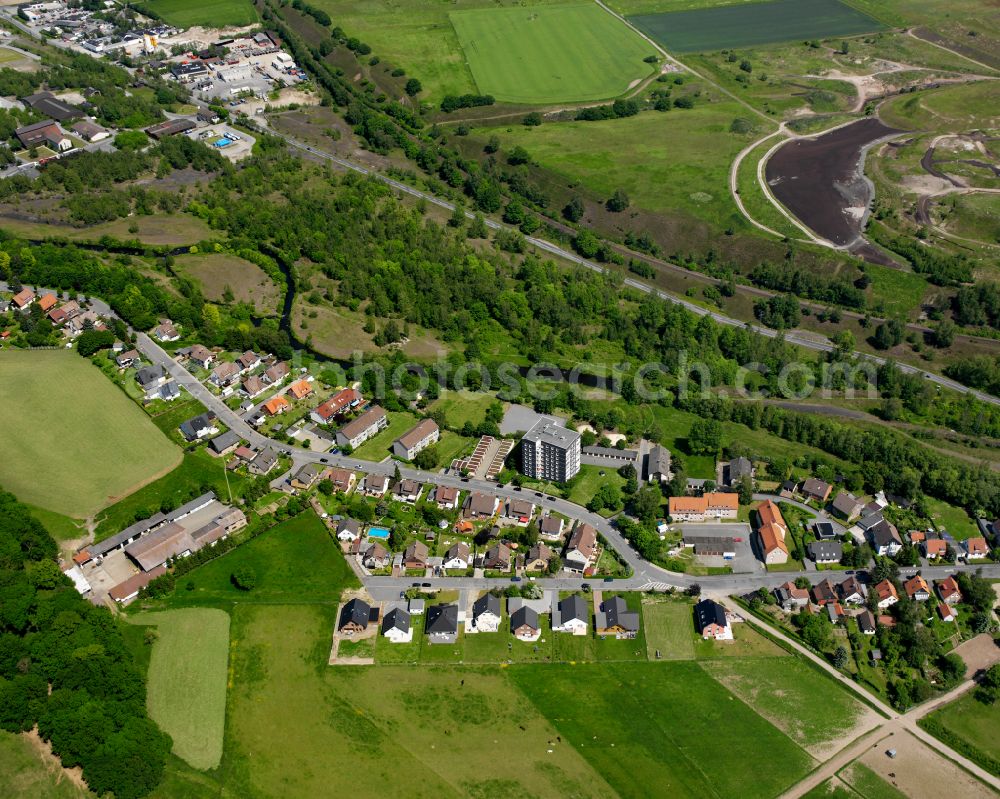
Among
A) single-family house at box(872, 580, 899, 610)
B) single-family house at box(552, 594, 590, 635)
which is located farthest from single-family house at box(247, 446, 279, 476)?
single-family house at box(872, 580, 899, 610)

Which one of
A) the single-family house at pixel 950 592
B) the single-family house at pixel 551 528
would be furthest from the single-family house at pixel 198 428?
the single-family house at pixel 950 592

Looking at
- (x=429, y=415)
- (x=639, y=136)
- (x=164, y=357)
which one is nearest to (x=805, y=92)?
(x=639, y=136)

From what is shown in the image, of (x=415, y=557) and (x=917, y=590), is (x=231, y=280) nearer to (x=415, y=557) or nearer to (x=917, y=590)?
(x=415, y=557)

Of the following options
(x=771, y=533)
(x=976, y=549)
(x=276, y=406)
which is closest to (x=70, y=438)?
(x=276, y=406)

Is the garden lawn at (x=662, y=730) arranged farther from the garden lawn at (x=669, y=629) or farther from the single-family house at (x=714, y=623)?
the single-family house at (x=714, y=623)

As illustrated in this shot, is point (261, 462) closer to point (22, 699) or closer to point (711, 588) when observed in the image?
point (22, 699)

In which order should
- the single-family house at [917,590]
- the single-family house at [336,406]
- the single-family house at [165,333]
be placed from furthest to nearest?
the single-family house at [165,333] → the single-family house at [336,406] → the single-family house at [917,590]
